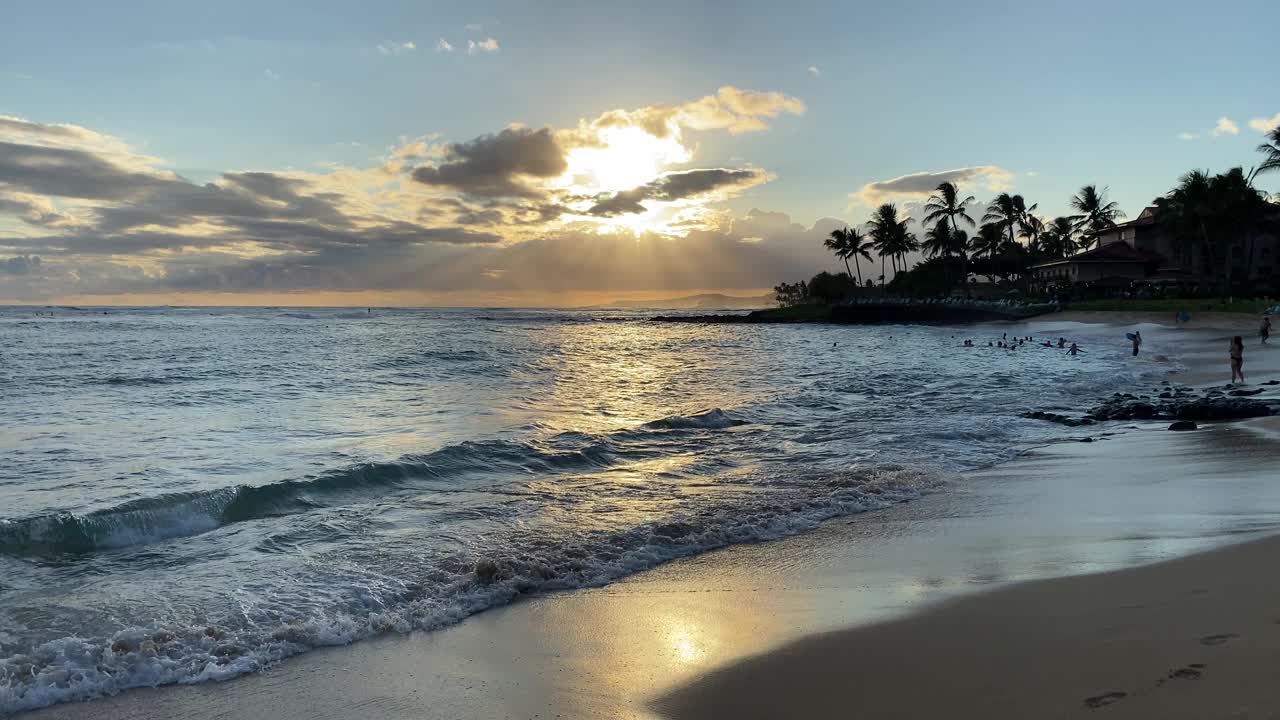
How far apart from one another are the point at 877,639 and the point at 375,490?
7284 mm

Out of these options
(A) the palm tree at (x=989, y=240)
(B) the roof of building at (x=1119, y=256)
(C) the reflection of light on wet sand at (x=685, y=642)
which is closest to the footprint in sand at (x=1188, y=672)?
(C) the reflection of light on wet sand at (x=685, y=642)

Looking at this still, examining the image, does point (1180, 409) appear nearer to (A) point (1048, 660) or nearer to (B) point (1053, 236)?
(A) point (1048, 660)

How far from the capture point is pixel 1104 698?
363 centimetres

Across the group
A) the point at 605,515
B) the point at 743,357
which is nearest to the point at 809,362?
the point at 743,357

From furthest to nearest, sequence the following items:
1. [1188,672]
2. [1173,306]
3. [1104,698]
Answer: [1173,306]
[1188,672]
[1104,698]

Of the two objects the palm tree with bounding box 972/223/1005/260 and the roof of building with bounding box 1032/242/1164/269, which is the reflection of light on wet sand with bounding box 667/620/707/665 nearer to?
the roof of building with bounding box 1032/242/1164/269

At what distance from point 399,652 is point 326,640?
1.99 feet

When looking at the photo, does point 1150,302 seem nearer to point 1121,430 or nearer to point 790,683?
point 1121,430

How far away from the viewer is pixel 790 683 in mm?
4246

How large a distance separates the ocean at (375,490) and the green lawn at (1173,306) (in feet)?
104

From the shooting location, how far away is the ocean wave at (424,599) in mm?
4766

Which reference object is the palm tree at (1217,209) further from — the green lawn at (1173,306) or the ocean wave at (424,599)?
the ocean wave at (424,599)

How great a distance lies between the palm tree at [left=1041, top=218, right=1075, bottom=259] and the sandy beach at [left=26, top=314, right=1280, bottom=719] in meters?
101

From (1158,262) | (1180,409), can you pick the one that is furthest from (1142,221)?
(1180,409)
